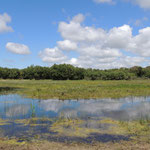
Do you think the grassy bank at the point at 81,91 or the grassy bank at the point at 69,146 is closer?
the grassy bank at the point at 69,146

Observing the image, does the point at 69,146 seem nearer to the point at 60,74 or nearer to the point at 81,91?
the point at 81,91

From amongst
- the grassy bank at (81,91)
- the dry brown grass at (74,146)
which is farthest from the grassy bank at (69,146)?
the grassy bank at (81,91)

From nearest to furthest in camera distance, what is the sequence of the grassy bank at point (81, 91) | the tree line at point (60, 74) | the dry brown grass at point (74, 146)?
the dry brown grass at point (74, 146)
the grassy bank at point (81, 91)
the tree line at point (60, 74)

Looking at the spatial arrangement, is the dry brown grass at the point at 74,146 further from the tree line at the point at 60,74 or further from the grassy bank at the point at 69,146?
the tree line at the point at 60,74

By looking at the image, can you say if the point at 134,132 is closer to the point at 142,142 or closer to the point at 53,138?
the point at 142,142

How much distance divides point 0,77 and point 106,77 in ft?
227

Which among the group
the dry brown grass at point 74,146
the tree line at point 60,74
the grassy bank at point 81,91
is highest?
the tree line at point 60,74

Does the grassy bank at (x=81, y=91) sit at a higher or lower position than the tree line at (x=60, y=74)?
lower

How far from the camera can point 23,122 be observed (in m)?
12.3

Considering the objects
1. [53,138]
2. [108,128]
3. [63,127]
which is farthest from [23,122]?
[108,128]

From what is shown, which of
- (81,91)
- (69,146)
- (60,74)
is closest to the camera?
(69,146)

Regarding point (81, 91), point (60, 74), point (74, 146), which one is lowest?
point (74, 146)

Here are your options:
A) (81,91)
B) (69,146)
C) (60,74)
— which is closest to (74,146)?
(69,146)

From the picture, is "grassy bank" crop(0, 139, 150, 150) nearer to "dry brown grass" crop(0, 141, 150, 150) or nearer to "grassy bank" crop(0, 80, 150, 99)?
"dry brown grass" crop(0, 141, 150, 150)
